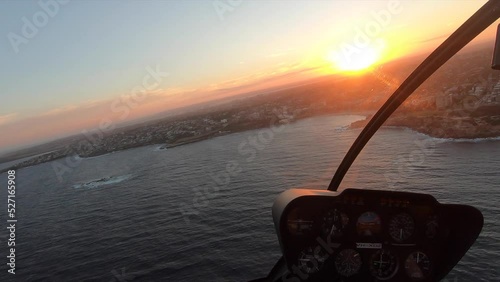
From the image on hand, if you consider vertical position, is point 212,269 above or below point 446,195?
above

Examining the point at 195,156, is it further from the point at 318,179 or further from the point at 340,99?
the point at 340,99

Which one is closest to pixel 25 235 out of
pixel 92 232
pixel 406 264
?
pixel 92 232

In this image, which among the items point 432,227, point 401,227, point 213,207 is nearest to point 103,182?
point 213,207

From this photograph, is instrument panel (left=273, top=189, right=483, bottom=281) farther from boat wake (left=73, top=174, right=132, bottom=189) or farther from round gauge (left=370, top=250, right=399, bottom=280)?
boat wake (left=73, top=174, right=132, bottom=189)

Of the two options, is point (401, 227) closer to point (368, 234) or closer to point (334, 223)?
point (368, 234)

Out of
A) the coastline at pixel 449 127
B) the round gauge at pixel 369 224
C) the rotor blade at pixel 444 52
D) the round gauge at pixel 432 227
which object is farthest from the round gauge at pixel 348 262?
the coastline at pixel 449 127

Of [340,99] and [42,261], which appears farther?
[340,99]

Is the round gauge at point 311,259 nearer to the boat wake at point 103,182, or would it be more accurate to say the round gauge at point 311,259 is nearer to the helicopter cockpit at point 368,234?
the helicopter cockpit at point 368,234
